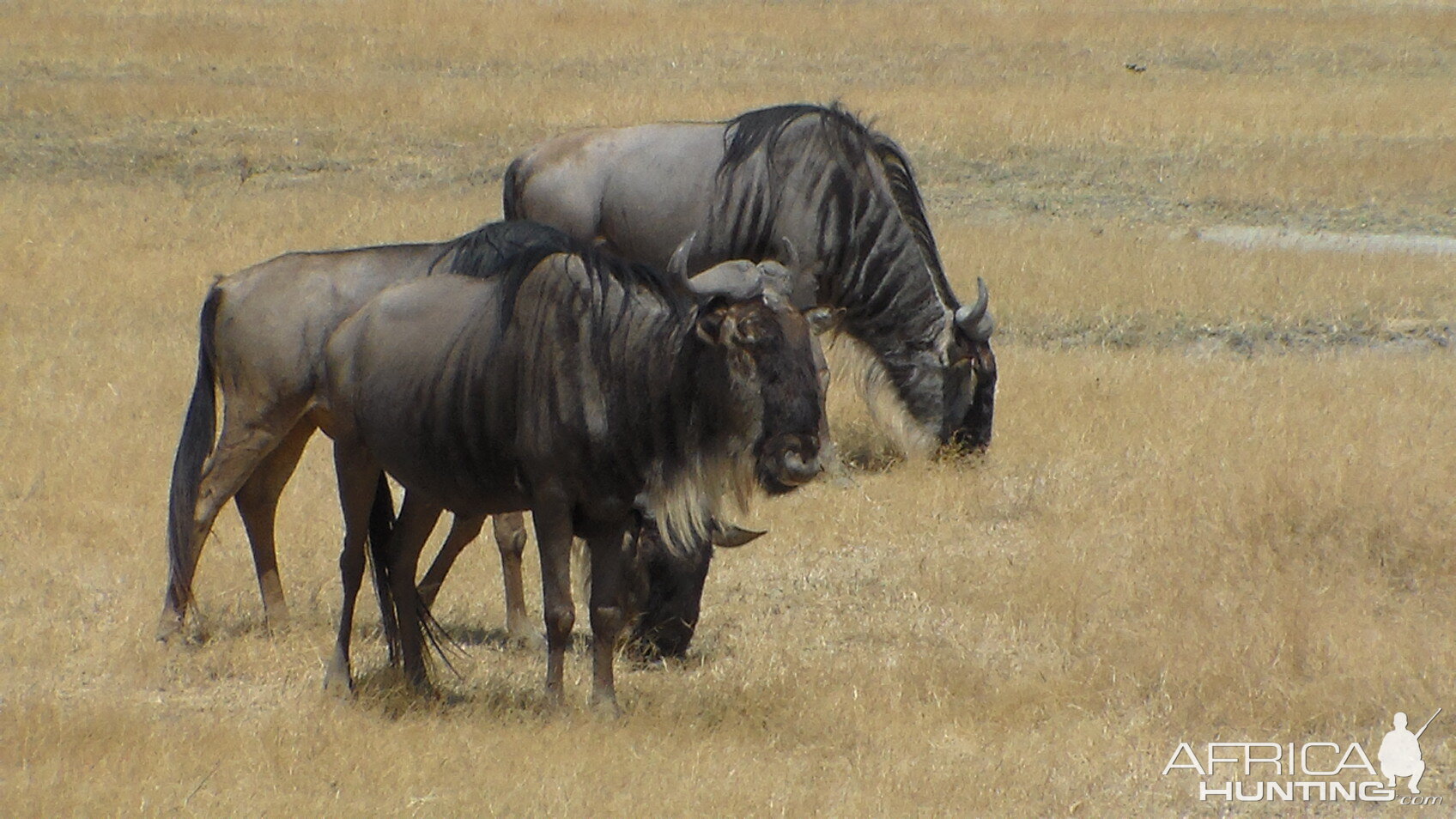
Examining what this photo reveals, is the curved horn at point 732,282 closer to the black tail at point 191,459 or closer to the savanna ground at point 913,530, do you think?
the savanna ground at point 913,530

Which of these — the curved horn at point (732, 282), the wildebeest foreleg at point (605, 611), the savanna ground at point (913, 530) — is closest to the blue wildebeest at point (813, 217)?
the savanna ground at point (913, 530)

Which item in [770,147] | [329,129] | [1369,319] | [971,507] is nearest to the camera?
[971,507]

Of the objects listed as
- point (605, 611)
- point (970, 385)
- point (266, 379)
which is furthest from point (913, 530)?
point (266, 379)

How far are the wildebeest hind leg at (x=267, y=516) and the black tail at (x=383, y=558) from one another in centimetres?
93

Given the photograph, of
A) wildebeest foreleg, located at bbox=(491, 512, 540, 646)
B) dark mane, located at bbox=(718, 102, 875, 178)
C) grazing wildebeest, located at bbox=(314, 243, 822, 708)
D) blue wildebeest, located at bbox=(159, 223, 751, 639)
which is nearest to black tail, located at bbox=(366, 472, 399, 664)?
grazing wildebeest, located at bbox=(314, 243, 822, 708)

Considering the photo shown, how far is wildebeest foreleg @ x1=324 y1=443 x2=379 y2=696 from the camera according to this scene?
22.7ft

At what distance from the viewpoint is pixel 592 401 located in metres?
6.25

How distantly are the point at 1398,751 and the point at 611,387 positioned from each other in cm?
315

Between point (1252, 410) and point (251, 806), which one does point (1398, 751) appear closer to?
point (251, 806)

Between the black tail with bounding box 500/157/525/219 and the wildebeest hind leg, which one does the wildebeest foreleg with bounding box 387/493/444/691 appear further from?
the black tail with bounding box 500/157/525/219

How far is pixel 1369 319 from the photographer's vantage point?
14.0 metres

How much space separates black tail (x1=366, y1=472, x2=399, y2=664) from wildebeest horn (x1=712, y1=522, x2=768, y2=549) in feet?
4.41

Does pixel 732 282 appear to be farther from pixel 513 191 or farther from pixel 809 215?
pixel 513 191

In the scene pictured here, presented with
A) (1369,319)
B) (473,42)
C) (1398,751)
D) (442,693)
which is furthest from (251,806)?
(473,42)
